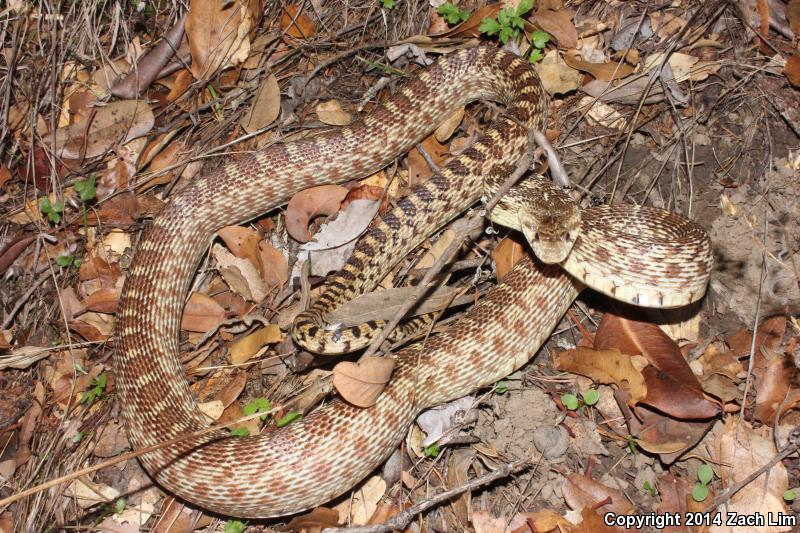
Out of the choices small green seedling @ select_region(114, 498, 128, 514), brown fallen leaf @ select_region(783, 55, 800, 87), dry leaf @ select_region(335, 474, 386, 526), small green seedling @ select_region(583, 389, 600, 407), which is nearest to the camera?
small green seedling @ select_region(583, 389, 600, 407)

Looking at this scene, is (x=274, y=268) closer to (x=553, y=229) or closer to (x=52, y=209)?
(x=52, y=209)

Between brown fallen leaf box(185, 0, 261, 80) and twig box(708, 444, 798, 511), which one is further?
brown fallen leaf box(185, 0, 261, 80)

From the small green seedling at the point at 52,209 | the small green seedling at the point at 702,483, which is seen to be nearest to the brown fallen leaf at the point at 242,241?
the small green seedling at the point at 52,209

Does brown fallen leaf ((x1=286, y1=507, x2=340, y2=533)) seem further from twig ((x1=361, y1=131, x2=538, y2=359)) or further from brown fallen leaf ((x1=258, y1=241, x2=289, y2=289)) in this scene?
brown fallen leaf ((x1=258, y1=241, x2=289, y2=289))

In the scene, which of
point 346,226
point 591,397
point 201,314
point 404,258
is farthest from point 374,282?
point 591,397

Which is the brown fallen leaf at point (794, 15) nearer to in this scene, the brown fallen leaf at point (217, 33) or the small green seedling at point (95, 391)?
the brown fallen leaf at point (217, 33)
